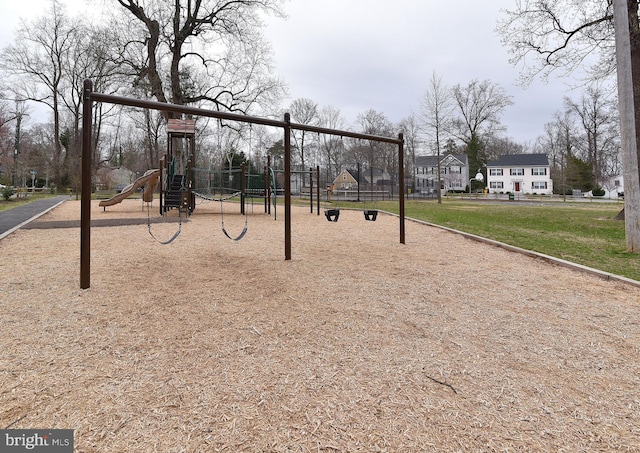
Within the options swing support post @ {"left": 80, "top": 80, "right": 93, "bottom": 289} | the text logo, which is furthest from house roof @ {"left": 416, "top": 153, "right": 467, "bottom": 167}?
the text logo

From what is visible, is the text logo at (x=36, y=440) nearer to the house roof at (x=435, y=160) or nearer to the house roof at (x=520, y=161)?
the house roof at (x=435, y=160)

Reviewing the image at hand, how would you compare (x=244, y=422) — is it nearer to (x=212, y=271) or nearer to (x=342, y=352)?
(x=342, y=352)

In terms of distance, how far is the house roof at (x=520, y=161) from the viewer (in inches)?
2023

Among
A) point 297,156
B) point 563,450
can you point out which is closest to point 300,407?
point 563,450

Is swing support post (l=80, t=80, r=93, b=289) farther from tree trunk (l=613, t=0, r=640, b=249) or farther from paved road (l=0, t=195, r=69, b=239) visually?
tree trunk (l=613, t=0, r=640, b=249)

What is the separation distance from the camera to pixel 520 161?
52.7 m

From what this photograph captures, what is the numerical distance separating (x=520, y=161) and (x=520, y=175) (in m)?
2.24

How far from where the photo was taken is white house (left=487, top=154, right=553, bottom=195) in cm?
5109

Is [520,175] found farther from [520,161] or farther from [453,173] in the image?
[453,173]

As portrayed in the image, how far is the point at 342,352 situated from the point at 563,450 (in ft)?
3.94

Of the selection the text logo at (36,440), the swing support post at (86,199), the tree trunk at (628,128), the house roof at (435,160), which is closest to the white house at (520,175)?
the house roof at (435,160)

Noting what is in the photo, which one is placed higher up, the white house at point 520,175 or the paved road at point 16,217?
the white house at point 520,175

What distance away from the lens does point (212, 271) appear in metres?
4.28

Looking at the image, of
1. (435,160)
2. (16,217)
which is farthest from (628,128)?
(435,160)
